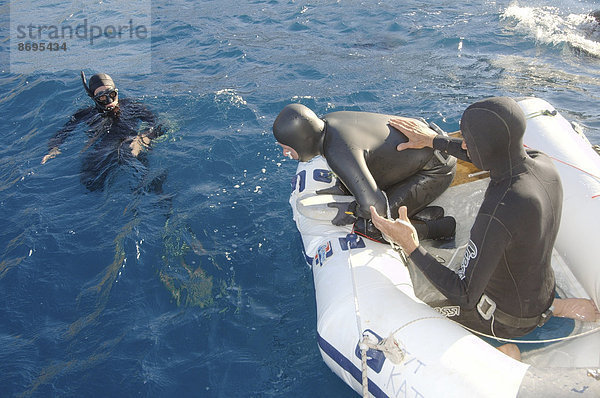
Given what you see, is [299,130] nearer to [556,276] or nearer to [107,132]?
[556,276]

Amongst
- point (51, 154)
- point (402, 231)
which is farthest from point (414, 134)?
point (51, 154)

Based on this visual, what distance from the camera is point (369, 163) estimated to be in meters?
3.83

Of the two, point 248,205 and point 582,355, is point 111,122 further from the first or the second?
point 582,355

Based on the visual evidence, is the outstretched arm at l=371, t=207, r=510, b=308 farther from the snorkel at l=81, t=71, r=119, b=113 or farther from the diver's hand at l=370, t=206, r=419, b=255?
the snorkel at l=81, t=71, r=119, b=113

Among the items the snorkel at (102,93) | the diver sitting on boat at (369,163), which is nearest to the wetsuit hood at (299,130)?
the diver sitting on boat at (369,163)

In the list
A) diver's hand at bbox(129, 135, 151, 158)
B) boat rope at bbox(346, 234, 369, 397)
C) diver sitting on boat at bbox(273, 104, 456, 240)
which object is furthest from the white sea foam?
boat rope at bbox(346, 234, 369, 397)

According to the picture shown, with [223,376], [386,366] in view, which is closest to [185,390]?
[223,376]

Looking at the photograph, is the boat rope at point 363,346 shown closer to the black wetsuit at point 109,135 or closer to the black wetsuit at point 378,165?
the black wetsuit at point 378,165

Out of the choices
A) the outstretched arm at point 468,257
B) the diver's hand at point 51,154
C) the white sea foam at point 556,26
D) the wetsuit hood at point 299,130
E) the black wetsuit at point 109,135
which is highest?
the white sea foam at point 556,26

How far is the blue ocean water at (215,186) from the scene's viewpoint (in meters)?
3.95

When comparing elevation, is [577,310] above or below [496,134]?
below

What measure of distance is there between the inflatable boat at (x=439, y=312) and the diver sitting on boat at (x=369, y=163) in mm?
288

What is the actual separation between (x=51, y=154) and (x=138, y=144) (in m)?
1.27

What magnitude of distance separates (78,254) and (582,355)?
4752 mm
